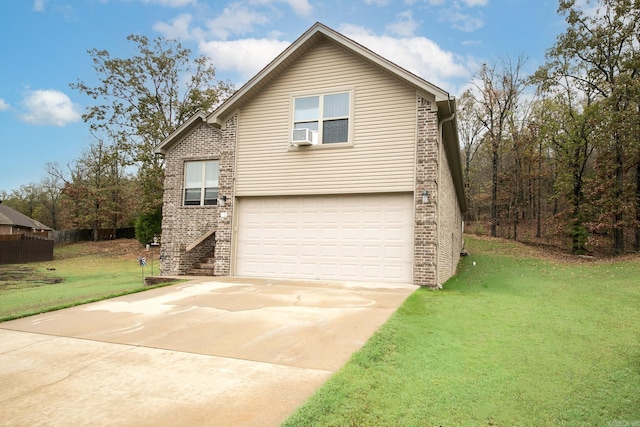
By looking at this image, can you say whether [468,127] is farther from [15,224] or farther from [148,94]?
[15,224]

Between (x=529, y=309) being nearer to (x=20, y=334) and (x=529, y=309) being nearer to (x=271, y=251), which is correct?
(x=271, y=251)

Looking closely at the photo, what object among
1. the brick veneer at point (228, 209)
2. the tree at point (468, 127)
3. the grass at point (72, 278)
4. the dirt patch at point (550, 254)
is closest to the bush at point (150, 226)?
the grass at point (72, 278)

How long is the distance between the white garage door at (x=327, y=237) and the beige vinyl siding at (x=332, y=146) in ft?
1.38

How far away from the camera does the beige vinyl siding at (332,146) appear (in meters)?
10.0

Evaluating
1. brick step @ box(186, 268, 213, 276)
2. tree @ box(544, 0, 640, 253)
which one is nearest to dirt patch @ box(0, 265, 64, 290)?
brick step @ box(186, 268, 213, 276)

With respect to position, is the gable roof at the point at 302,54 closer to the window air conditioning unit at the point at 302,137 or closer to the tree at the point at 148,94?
the window air conditioning unit at the point at 302,137

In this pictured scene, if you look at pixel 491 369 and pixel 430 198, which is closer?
pixel 491 369

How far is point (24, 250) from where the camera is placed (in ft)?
84.4

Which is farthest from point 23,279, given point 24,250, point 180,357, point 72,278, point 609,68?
point 609,68

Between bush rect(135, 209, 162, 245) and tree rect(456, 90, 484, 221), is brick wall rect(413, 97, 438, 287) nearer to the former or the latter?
bush rect(135, 209, 162, 245)

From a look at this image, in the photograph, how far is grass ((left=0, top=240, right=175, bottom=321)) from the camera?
9.19m

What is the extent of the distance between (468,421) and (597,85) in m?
25.3

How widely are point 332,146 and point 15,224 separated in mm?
38348

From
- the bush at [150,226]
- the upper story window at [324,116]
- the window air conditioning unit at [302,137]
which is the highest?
the upper story window at [324,116]
